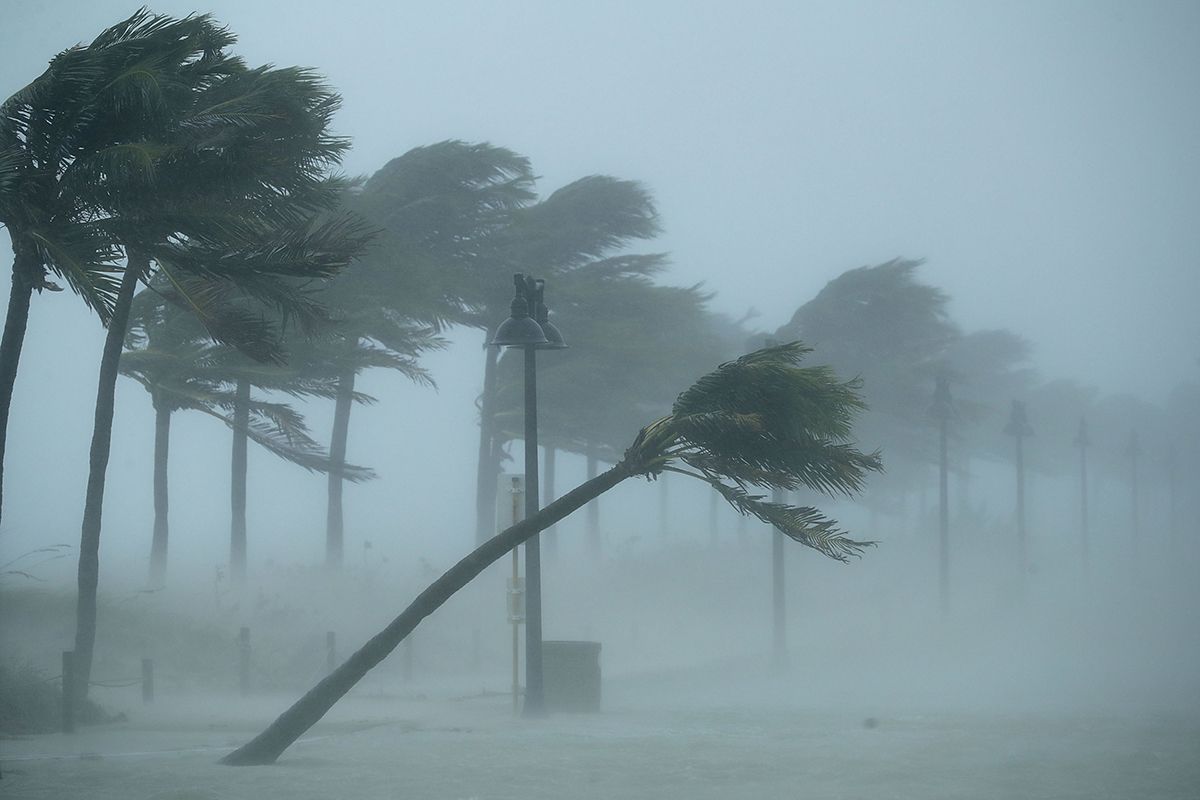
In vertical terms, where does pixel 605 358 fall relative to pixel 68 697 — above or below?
above

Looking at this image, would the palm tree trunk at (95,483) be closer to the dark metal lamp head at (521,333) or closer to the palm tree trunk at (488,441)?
the dark metal lamp head at (521,333)

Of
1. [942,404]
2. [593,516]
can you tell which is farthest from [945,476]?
[593,516]

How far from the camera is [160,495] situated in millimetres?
26281

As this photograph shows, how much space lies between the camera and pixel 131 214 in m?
13.4

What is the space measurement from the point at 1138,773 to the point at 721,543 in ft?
127

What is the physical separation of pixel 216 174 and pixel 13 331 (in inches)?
96.4

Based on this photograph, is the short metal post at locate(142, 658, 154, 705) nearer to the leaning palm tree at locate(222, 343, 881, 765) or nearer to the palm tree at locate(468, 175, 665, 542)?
the leaning palm tree at locate(222, 343, 881, 765)

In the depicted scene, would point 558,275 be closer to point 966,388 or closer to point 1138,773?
point 1138,773

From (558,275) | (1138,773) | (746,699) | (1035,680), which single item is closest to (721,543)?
(558,275)

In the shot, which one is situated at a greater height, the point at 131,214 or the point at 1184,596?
the point at 131,214

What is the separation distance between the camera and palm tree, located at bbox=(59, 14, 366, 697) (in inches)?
518

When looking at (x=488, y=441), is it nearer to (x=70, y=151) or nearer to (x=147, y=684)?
(x=147, y=684)

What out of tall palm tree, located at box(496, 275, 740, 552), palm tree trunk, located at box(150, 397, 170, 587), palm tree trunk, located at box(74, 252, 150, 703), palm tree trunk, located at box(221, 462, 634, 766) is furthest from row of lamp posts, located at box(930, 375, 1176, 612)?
palm tree trunk, located at box(221, 462, 634, 766)

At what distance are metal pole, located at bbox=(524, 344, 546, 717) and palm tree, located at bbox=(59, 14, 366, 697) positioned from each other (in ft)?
14.0
